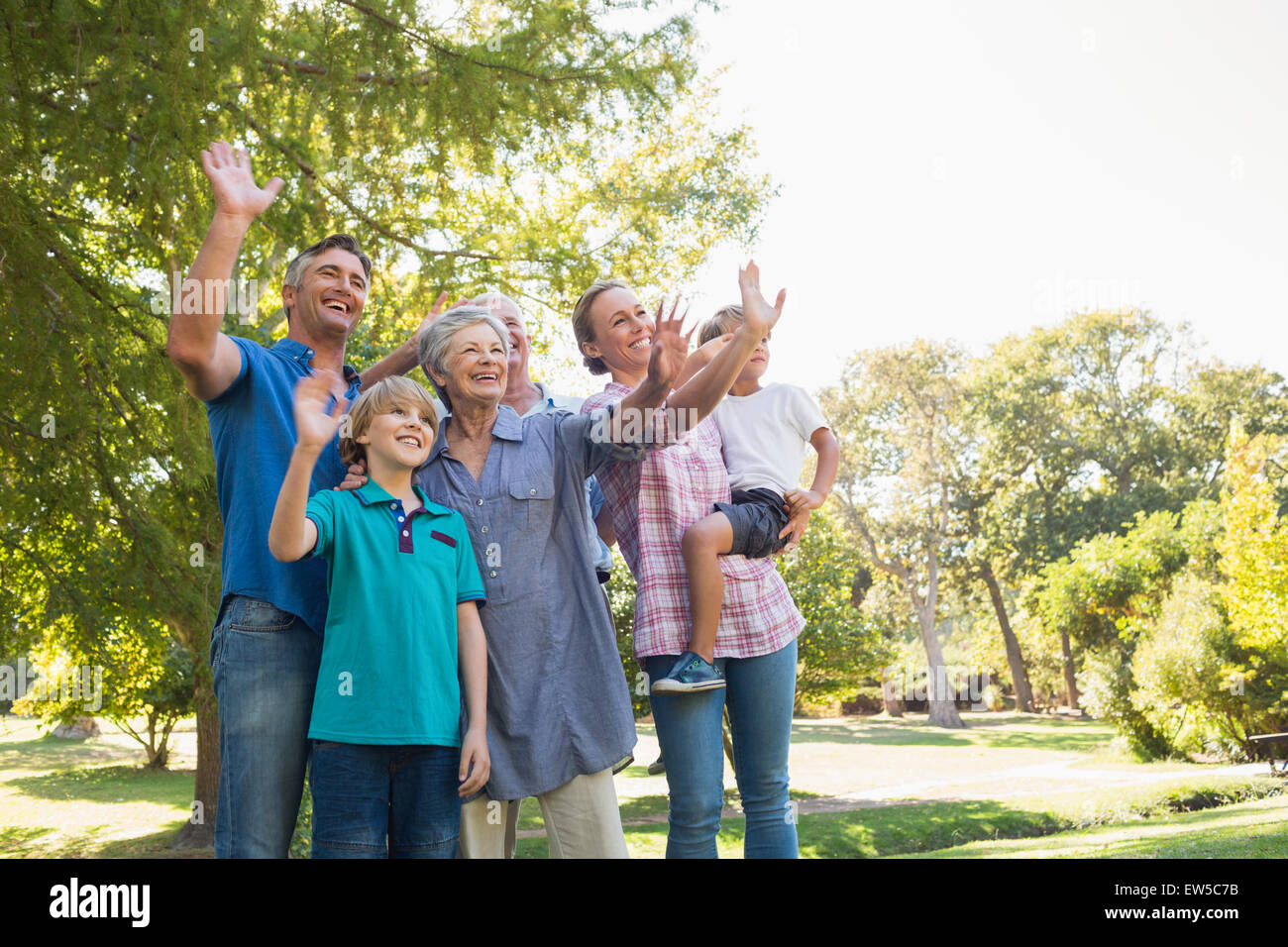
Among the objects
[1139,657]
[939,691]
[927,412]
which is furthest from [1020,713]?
[1139,657]

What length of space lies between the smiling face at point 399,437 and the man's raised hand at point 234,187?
1.75 ft

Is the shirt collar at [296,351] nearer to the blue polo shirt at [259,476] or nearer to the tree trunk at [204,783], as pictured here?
the blue polo shirt at [259,476]

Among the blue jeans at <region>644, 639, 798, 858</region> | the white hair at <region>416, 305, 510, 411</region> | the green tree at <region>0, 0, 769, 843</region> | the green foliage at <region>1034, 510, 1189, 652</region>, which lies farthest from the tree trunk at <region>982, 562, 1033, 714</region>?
the white hair at <region>416, 305, 510, 411</region>

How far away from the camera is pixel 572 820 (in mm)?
2268

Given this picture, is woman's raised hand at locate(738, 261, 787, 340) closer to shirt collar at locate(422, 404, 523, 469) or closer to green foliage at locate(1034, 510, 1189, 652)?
shirt collar at locate(422, 404, 523, 469)

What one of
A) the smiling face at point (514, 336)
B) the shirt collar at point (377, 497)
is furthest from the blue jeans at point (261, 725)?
the smiling face at point (514, 336)

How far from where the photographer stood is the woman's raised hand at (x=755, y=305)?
2.38 m

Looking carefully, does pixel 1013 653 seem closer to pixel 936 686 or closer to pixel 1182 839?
pixel 936 686

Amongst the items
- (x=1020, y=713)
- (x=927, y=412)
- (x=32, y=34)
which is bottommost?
(x=1020, y=713)

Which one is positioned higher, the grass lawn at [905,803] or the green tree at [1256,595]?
the green tree at [1256,595]

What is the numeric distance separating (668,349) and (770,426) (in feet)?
3.84
